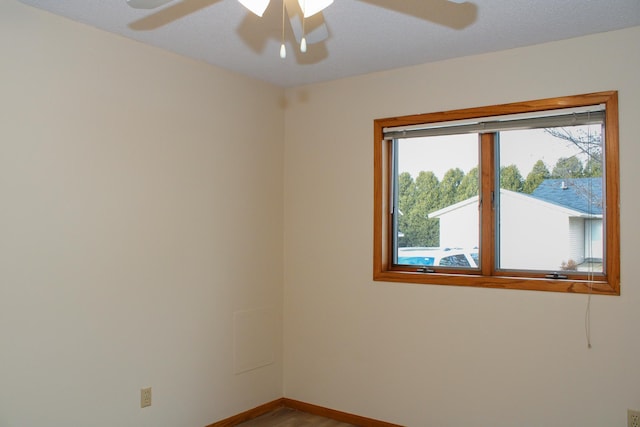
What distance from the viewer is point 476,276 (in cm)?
346

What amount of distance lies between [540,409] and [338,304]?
1.47 meters

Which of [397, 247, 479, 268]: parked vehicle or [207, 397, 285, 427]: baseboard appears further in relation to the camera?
[207, 397, 285, 427]: baseboard

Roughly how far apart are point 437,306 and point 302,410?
1359mm

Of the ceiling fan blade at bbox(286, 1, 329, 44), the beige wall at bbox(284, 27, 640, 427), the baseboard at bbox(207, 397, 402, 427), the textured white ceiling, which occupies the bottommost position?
the baseboard at bbox(207, 397, 402, 427)

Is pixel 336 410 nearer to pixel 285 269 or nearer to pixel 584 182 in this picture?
pixel 285 269

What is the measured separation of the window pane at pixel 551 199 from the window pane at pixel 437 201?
20 cm

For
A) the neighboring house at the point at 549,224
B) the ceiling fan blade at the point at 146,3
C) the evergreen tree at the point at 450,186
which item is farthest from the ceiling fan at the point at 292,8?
the neighboring house at the point at 549,224

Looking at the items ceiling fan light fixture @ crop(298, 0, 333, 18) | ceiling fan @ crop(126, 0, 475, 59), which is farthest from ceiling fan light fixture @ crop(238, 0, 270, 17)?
ceiling fan light fixture @ crop(298, 0, 333, 18)

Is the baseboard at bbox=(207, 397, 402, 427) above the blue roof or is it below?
below

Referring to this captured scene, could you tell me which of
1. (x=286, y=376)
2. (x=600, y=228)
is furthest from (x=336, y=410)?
(x=600, y=228)

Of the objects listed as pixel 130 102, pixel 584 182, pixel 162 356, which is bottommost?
pixel 162 356

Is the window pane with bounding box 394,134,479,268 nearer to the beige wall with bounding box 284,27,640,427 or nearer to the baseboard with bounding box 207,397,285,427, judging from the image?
the beige wall with bounding box 284,27,640,427

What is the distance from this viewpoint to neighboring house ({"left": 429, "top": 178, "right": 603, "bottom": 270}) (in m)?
3.18

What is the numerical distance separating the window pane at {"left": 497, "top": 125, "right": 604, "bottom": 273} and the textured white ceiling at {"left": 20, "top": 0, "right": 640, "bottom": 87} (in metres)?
0.60
